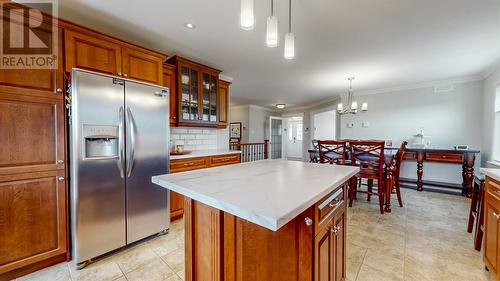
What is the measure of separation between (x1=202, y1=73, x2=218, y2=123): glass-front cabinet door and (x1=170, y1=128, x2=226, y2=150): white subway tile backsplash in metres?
0.38

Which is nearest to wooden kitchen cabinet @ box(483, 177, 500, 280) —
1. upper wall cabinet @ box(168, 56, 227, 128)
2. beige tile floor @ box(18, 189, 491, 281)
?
beige tile floor @ box(18, 189, 491, 281)

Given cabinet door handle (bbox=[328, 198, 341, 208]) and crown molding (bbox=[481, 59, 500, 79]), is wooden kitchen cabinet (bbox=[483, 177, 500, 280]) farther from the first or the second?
crown molding (bbox=[481, 59, 500, 79])

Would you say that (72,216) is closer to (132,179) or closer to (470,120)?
(132,179)

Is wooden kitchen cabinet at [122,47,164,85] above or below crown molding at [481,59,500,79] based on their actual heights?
below

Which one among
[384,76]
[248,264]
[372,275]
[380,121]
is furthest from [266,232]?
[380,121]

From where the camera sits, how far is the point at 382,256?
1845 millimetres

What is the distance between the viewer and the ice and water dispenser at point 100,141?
5.57 feet

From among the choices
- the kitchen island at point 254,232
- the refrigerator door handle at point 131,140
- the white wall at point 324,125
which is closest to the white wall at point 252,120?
the white wall at point 324,125

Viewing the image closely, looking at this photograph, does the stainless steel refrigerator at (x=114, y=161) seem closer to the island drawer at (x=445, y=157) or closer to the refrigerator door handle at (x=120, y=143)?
the refrigerator door handle at (x=120, y=143)

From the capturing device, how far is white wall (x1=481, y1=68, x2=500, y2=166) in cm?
322

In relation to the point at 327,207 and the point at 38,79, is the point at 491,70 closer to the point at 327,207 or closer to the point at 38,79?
the point at 327,207

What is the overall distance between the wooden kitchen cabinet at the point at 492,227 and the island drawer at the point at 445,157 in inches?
107

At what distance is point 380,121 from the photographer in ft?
15.7

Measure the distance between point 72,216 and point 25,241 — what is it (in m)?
0.33
